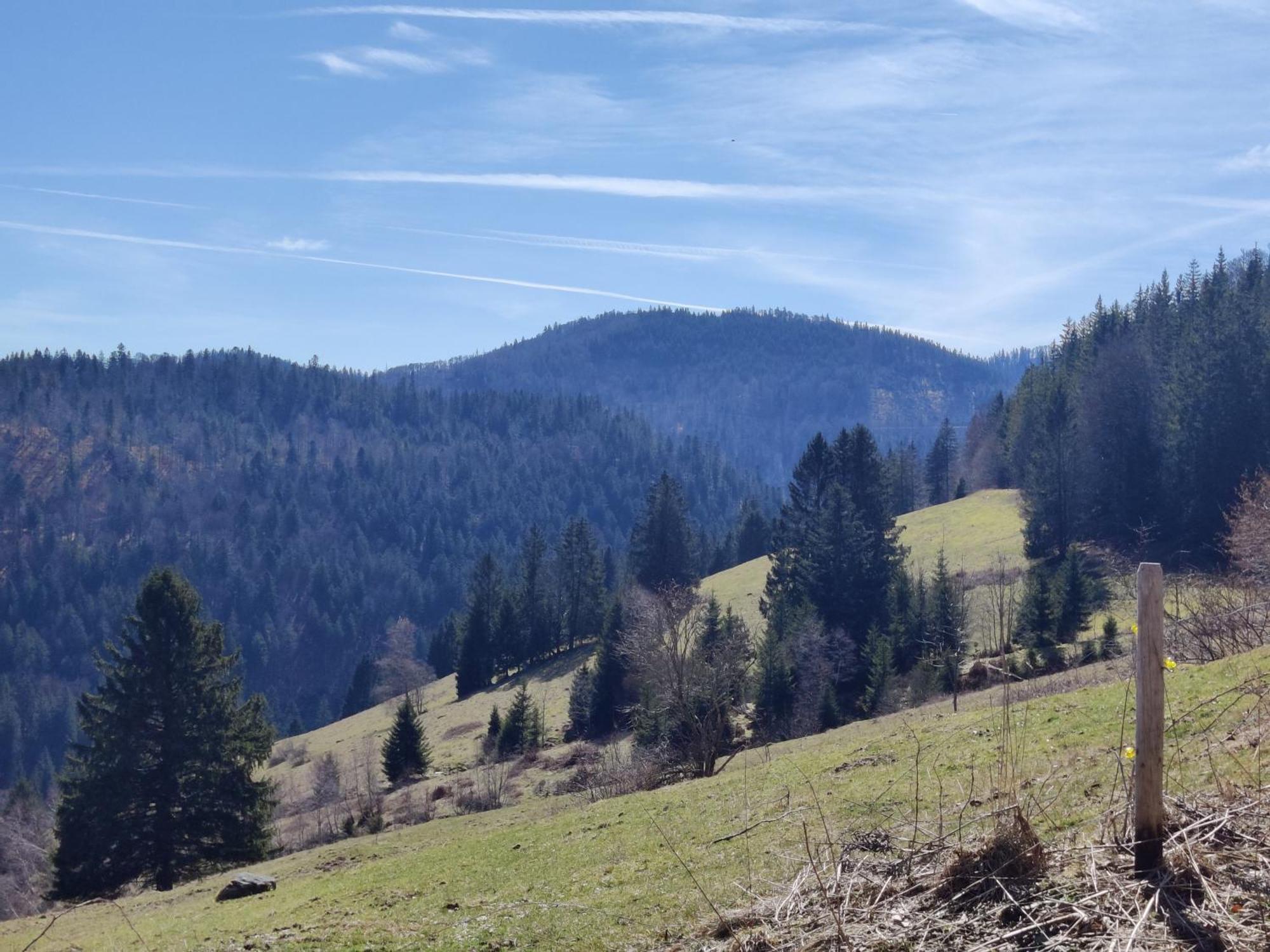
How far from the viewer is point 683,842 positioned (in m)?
14.4

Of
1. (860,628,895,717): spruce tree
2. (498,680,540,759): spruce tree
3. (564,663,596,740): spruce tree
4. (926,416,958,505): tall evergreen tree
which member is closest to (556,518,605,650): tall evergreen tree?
(564,663,596,740): spruce tree

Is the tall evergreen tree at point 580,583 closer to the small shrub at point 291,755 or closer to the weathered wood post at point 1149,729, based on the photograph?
the small shrub at point 291,755

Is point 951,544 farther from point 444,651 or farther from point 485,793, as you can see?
point 444,651

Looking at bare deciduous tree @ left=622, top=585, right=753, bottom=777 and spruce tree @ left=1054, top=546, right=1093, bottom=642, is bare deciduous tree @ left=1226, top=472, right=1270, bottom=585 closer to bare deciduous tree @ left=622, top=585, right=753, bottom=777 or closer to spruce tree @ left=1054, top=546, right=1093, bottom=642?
spruce tree @ left=1054, top=546, right=1093, bottom=642

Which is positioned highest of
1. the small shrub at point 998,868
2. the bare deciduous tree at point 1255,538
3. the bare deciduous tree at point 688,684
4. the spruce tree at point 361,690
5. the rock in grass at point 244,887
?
the bare deciduous tree at point 1255,538

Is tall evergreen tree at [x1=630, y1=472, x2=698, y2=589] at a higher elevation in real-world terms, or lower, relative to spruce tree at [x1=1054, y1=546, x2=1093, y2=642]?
higher

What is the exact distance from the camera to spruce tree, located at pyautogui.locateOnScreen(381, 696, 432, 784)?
50625 mm

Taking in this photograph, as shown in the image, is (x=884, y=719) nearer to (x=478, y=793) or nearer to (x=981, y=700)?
(x=981, y=700)

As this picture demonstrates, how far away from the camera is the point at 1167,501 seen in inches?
2628

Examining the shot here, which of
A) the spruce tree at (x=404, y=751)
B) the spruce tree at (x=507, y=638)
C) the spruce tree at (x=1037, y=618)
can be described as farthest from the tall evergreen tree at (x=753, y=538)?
the spruce tree at (x=404, y=751)

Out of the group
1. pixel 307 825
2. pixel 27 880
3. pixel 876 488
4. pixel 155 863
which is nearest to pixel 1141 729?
pixel 155 863

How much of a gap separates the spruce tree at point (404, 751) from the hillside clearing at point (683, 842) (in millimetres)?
27903

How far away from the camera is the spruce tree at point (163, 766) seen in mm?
30797

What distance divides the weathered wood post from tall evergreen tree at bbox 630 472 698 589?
78725 mm
